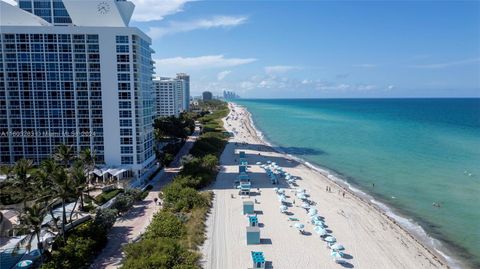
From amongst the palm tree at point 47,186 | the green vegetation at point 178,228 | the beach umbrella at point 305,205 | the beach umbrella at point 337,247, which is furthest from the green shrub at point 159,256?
the beach umbrella at point 305,205

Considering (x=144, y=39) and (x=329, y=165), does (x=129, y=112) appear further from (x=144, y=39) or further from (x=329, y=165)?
(x=329, y=165)

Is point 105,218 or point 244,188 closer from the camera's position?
point 105,218

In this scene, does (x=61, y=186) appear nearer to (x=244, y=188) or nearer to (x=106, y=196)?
(x=106, y=196)

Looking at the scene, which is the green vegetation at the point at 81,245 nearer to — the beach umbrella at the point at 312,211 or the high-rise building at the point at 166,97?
the beach umbrella at the point at 312,211

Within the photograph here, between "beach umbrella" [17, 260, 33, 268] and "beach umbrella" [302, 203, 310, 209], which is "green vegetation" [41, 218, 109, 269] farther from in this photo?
"beach umbrella" [302, 203, 310, 209]

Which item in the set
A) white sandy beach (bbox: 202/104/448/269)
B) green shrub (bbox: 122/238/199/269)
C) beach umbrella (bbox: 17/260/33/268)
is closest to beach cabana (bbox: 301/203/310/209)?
white sandy beach (bbox: 202/104/448/269)

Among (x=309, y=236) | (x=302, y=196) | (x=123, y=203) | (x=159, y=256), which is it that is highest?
(x=123, y=203)

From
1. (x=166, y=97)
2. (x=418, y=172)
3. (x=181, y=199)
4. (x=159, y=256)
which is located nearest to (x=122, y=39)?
(x=181, y=199)
